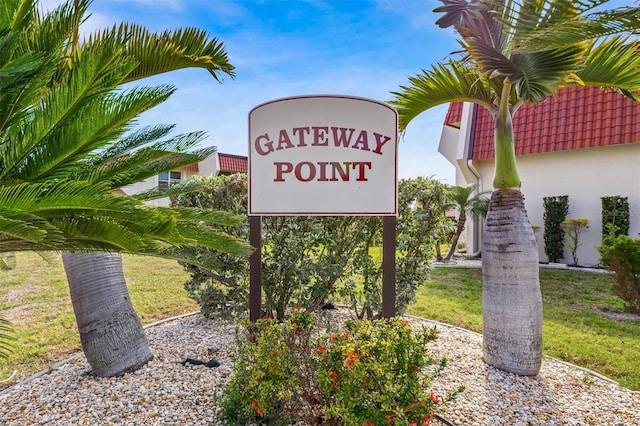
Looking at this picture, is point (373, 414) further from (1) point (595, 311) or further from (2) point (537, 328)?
(1) point (595, 311)

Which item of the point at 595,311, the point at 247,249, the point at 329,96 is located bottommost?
the point at 595,311

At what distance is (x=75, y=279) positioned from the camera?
12.7 feet

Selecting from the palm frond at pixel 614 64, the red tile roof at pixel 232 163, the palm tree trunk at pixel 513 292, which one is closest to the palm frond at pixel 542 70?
the palm frond at pixel 614 64

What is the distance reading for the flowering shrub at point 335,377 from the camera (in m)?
→ 2.45

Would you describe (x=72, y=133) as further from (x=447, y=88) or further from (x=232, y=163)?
(x=232, y=163)

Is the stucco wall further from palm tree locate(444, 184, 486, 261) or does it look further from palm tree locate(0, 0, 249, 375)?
palm tree locate(0, 0, 249, 375)

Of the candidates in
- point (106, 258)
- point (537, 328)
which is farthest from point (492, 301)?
point (106, 258)

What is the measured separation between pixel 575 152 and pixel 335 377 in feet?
40.2

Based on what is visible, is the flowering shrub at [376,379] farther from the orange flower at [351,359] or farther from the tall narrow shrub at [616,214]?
the tall narrow shrub at [616,214]

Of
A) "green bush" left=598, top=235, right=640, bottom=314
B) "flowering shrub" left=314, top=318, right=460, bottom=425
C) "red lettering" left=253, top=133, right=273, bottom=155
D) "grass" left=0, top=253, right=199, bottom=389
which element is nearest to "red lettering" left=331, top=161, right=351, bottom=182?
"red lettering" left=253, top=133, right=273, bottom=155

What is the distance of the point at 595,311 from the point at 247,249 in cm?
686

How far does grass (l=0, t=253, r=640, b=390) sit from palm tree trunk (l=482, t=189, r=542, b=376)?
3.89ft

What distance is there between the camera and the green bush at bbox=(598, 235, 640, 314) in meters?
5.96

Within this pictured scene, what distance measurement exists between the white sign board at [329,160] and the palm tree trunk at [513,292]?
1284 mm
